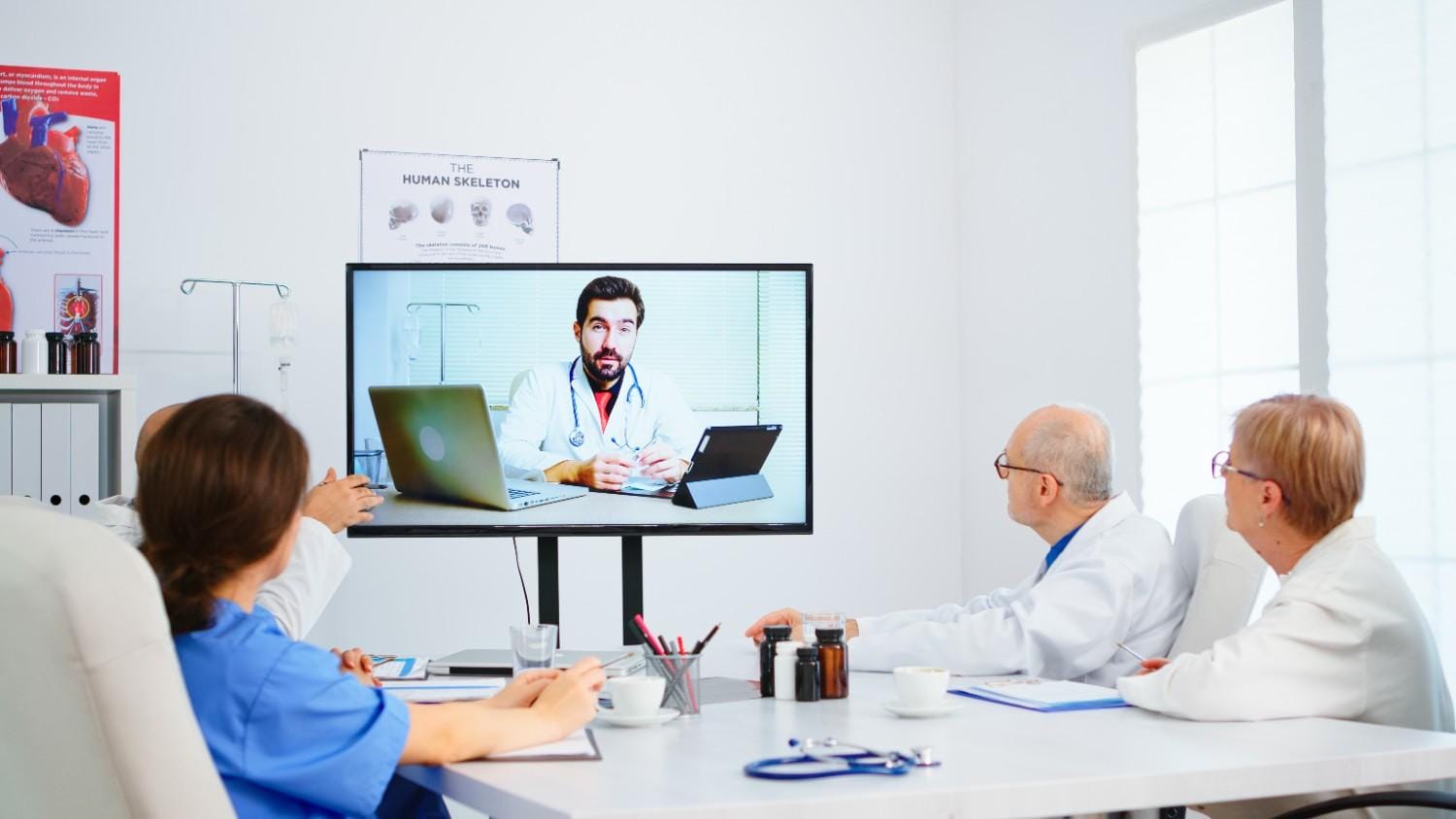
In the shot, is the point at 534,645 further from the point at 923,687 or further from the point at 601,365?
the point at 601,365

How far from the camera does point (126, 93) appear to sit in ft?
12.5

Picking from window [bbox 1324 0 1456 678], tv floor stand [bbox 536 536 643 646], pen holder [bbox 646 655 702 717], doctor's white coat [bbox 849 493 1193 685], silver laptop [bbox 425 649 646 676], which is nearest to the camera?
pen holder [bbox 646 655 702 717]

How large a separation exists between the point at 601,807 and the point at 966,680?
1103mm

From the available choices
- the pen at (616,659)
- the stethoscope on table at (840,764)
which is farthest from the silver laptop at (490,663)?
the stethoscope on table at (840,764)

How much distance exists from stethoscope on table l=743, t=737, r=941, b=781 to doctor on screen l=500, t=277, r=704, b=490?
1.57 m

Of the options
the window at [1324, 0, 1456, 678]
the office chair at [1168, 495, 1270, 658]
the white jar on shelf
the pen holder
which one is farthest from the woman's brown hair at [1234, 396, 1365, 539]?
the white jar on shelf

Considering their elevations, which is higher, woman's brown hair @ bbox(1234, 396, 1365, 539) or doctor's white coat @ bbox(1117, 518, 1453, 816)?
woman's brown hair @ bbox(1234, 396, 1365, 539)

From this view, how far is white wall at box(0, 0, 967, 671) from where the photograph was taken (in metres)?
3.86

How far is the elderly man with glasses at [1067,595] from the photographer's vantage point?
2.36m

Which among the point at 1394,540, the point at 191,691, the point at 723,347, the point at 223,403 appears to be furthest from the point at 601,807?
the point at 1394,540

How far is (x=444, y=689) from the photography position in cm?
216

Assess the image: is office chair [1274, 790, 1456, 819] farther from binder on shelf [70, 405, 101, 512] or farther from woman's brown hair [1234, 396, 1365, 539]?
binder on shelf [70, 405, 101, 512]

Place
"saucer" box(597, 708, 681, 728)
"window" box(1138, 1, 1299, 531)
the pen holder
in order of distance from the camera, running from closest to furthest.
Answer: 1. "saucer" box(597, 708, 681, 728)
2. the pen holder
3. "window" box(1138, 1, 1299, 531)

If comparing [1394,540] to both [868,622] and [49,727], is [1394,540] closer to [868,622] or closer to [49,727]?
[868,622]
